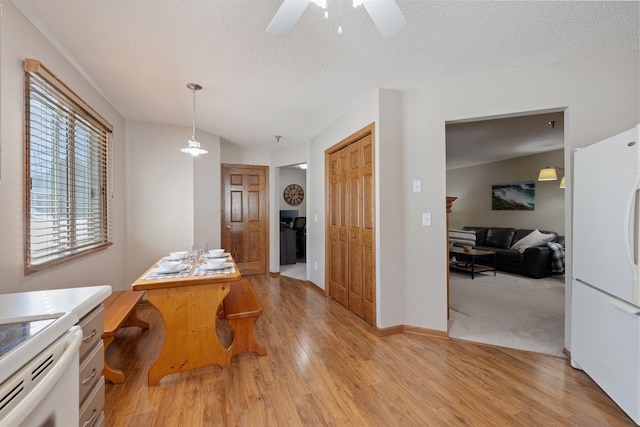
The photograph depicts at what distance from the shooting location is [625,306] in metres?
1.54

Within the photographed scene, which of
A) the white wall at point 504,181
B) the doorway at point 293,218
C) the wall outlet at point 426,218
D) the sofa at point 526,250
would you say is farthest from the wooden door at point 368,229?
the white wall at point 504,181

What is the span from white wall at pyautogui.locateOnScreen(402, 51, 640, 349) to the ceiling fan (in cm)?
149

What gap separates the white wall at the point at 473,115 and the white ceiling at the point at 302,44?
0.12 m

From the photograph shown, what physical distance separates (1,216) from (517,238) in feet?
23.7

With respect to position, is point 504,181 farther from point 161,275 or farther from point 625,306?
point 161,275

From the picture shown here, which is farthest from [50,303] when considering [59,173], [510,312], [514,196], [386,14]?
[514,196]

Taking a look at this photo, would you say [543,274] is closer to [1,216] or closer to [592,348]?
[592,348]

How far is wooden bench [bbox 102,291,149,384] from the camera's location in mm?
1855

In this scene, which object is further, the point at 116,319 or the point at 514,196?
the point at 514,196

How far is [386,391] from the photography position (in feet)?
6.04

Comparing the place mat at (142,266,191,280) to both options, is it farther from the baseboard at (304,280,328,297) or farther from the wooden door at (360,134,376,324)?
the baseboard at (304,280,328,297)

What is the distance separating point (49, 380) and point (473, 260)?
5.43m

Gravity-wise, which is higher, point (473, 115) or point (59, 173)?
point (473, 115)

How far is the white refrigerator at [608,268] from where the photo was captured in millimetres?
1513
